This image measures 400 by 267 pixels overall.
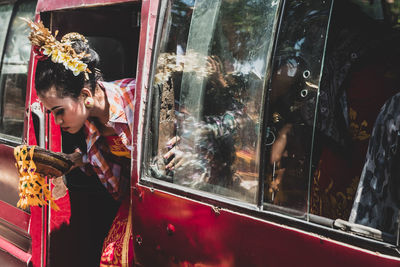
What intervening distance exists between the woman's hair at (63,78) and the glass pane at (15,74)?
1.57ft

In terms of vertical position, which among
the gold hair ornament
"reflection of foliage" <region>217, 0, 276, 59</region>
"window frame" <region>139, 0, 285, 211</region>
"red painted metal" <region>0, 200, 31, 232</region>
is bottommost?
"red painted metal" <region>0, 200, 31, 232</region>

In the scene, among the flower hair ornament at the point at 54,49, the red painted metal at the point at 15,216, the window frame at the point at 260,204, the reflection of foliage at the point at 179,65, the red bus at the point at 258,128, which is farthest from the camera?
the red painted metal at the point at 15,216

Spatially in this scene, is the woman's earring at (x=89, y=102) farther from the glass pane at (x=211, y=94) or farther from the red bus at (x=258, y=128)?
the glass pane at (x=211, y=94)

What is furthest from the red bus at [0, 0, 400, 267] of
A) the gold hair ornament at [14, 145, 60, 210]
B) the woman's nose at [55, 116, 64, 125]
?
the gold hair ornament at [14, 145, 60, 210]

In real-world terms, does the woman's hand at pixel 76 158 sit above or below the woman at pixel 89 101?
below

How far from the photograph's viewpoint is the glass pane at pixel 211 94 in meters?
1.47

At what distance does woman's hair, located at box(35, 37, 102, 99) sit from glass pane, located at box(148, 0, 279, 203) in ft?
2.27

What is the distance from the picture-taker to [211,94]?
1.62 metres

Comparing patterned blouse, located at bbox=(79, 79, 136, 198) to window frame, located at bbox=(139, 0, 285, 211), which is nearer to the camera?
window frame, located at bbox=(139, 0, 285, 211)

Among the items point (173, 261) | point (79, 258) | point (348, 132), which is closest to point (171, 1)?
point (348, 132)

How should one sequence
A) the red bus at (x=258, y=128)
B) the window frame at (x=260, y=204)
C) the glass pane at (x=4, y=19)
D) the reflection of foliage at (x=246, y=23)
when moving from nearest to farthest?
1. the window frame at (x=260, y=204)
2. the red bus at (x=258, y=128)
3. the reflection of foliage at (x=246, y=23)
4. the glass pane at (x=4, y=19)

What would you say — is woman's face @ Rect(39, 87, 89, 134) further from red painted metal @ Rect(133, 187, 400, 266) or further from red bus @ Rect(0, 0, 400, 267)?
red painted metal @ Rect(133, 187, 400, 266)

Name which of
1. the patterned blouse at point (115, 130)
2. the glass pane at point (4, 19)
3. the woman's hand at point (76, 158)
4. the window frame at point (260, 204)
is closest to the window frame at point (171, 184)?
the window frame at point (260, 204)

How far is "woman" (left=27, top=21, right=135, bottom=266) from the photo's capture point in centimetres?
221
